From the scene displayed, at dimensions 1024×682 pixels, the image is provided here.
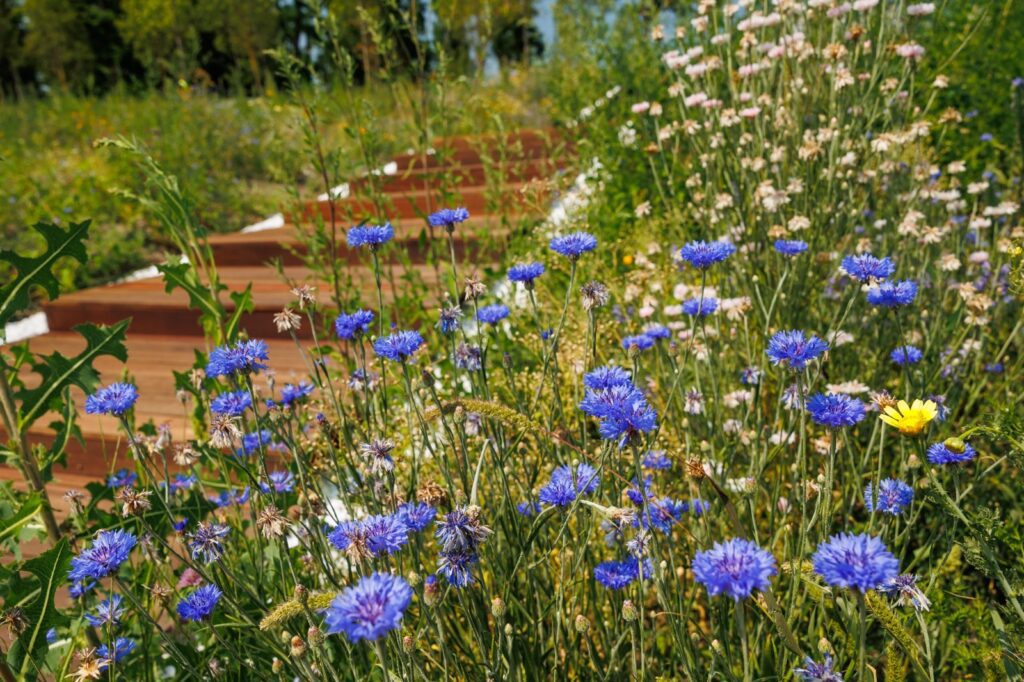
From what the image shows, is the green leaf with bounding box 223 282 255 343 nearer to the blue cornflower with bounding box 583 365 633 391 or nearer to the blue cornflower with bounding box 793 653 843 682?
the blue cornflower with bounding box 583 365 633 391

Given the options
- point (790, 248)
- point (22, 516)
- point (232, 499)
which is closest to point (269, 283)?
point (232, 499)

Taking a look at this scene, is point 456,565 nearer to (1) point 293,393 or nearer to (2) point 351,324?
(2) point 351,324

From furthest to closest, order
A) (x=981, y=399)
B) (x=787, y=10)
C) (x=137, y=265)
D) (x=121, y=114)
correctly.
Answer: (x=121, y=114)
(x=137, y=265)
(x=787, y=10)
(x=981, y=399)

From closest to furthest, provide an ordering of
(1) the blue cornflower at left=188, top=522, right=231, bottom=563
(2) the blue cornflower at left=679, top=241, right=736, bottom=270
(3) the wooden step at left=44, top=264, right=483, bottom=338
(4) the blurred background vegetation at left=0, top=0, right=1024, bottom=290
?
(1) the blue cornflower at left=188, top=522, right=231, bottom=563
(2) the blue cornflower at left=679, top=241, right=736, bottom=270
(4) the blurred background vegetation at left=0, top=0, right=1024, bottom=290
(3) the wooden step at left=44, top=264, right=483, bottom=338

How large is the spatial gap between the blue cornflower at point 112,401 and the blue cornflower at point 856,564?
122cm

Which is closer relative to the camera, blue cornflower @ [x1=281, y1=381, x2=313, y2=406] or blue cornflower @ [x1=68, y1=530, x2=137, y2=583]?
blue cornflower @ [x1=68, y1=530, x2=137, y2=583]

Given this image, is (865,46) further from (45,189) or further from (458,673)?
(45,189)

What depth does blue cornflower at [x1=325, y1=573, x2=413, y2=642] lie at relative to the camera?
29.1 inches

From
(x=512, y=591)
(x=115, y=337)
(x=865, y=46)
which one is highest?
(x=865, y=46)

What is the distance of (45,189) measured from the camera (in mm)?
6777

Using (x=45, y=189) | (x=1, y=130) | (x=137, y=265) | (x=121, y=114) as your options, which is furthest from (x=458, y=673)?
(x=1, y=130)

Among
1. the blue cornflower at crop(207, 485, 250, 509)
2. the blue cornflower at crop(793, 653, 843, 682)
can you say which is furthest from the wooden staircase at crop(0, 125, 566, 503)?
the blue cornflower at crop(793, 653, 843, 682)

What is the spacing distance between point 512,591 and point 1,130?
11.3 metres

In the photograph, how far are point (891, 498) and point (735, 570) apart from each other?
26.8 inches
